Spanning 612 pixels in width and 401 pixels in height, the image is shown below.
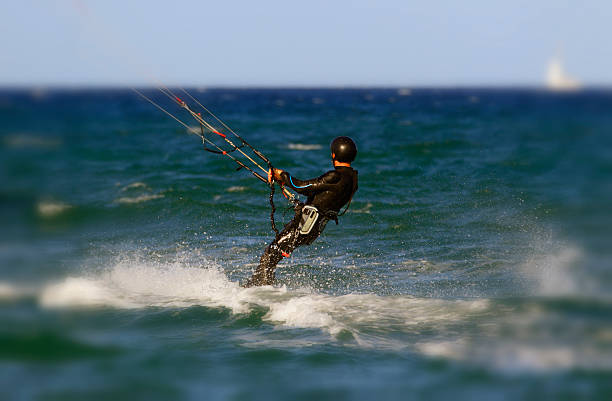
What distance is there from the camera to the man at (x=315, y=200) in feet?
22.9

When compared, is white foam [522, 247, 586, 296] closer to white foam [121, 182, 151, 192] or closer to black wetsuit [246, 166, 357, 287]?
black wetsuit [246, 166, 357, 287]

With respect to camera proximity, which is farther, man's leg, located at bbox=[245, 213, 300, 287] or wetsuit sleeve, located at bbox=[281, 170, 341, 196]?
man's leg, located at bbox=[245, 213, 300, 287]

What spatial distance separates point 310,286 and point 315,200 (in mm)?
1403

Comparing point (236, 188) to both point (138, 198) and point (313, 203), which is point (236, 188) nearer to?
point (138, 198)

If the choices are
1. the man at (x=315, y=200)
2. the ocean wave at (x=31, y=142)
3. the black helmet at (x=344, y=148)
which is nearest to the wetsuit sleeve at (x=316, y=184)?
the man at (x=315, y=200)

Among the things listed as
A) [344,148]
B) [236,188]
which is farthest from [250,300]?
[236,188]

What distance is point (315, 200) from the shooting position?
283 inches

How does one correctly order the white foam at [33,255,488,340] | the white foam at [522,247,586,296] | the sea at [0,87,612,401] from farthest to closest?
1. the white foam at [522,247,586,296]
2. the white foam at [33,255,488,340]
3. the sea at [0,87,612,401]

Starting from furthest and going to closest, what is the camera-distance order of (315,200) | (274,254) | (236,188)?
(236,188), (274,254), (315,200)

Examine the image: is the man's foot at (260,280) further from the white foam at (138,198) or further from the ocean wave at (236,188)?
the ocean wave at (236,188)

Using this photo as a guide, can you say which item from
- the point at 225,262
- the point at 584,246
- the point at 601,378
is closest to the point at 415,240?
the point at 584,246

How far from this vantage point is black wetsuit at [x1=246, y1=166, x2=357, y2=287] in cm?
698

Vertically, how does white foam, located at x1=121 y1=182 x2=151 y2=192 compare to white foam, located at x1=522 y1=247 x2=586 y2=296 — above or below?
below

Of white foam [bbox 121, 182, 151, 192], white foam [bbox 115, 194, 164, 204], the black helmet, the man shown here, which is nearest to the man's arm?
the man
